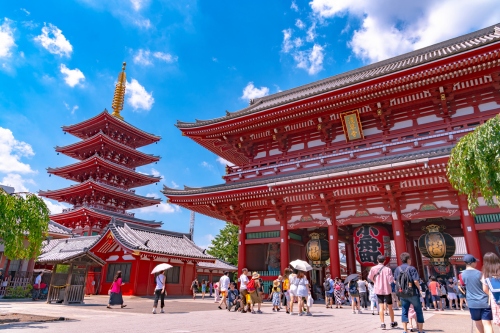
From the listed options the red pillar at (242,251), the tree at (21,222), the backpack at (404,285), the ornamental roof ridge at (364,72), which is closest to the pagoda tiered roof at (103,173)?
the ornamental roof ridge at (364,72)

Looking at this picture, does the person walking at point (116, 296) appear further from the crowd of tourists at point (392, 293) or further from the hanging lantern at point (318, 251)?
the hanging lantern at point (318, 251)

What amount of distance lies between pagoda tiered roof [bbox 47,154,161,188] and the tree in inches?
1115

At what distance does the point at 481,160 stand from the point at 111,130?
41330mm

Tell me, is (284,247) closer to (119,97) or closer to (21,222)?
(21,222)

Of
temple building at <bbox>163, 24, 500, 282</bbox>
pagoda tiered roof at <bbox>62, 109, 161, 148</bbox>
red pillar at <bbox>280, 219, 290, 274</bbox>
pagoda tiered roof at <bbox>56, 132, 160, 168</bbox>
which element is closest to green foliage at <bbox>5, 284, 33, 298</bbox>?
temple building at <bbox>163, 24, 500, 282</bbox>

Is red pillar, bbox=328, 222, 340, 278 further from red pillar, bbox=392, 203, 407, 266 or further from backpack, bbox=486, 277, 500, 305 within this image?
backpack, bbox=486, 277, 500, 305

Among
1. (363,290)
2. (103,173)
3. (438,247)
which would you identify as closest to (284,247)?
(363,290)

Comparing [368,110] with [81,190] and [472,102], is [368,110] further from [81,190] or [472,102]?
[81,190]

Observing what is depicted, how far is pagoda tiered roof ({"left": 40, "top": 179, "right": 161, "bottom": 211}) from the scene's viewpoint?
36344mm

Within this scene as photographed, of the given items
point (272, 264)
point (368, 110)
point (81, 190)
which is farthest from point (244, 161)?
point (81, 190)

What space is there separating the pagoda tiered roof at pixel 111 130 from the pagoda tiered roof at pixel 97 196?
25.2ft

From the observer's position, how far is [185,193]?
1894cm

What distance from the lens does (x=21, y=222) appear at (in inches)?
377

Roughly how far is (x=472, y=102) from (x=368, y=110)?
452 centimetres
